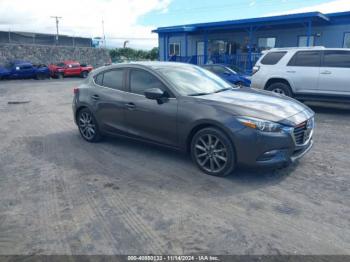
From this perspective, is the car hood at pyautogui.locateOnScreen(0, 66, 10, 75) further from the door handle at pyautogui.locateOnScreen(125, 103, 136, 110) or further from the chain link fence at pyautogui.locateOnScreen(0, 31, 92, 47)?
the door handle at pyautogui.locateOnScreen(125, 103, 136, 110)

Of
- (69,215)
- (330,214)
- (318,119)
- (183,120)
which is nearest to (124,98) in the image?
(183,120)

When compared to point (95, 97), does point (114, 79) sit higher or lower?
higher

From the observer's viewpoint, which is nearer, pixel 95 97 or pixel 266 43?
pixel 95 97

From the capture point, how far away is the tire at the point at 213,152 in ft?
13.5

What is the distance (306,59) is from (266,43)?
12.9 m

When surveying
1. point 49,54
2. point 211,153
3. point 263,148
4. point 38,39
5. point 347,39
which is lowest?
point 211,153

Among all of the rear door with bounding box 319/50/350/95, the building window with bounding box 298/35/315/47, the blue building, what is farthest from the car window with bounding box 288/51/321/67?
the building window with bounding box 298/35/315/47

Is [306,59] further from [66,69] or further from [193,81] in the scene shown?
[66,69]

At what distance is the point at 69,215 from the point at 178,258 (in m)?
1.44

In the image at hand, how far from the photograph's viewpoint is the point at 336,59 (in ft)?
28.3

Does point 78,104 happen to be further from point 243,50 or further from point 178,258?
point 243,50

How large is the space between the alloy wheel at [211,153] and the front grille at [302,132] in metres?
0.99

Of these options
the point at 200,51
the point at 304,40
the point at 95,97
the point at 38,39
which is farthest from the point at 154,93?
the point at 38,39

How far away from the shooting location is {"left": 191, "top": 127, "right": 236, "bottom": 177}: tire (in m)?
4.12
